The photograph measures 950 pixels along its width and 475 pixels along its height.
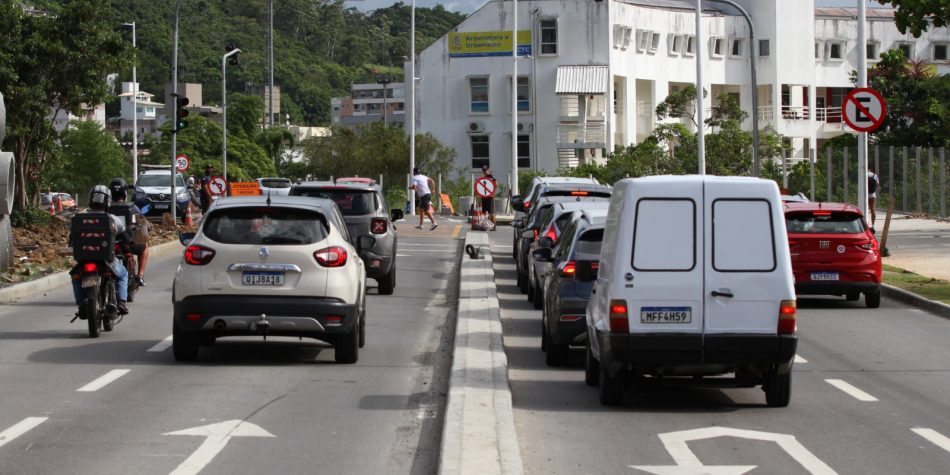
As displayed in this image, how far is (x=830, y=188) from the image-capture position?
5241cm

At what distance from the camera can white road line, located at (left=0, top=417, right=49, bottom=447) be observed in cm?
970

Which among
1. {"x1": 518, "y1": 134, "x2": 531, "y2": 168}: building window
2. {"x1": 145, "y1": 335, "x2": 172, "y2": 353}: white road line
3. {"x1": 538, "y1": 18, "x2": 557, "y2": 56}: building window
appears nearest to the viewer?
{"x1": 145, "y1": 335, "x2": 172, "y2": 353}: white road line

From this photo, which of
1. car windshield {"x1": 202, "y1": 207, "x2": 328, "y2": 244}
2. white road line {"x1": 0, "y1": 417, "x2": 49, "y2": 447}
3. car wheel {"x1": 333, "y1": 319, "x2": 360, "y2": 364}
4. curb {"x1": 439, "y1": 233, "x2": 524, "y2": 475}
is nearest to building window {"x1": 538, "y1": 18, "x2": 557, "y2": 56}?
curb {"x1": 439, "y1": 233, "x2": 524, "y2": 475}

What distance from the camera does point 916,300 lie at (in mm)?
20844

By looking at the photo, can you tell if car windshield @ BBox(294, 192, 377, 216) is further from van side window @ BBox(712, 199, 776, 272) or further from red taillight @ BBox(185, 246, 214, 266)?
van side window @ BBox(712, 199, 776, 272)

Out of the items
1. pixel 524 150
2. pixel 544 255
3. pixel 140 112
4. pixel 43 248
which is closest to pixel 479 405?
pixel 544 255

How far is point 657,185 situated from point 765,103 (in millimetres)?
77716

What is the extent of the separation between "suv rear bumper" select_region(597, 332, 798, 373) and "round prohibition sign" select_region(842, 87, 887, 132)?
1470 centimetres

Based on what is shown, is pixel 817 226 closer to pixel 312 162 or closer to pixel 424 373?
pixel 424 373

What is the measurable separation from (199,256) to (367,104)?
169 metres

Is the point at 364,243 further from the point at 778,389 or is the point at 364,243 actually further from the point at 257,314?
the point at 778,389

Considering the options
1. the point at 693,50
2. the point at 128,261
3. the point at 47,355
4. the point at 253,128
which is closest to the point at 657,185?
the point at 47,355

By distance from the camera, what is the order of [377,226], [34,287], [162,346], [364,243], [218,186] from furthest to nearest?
[218,186] → [377,226] → [34,287] → [364,243] → [162,346]

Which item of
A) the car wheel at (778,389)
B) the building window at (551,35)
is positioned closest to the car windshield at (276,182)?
the building window at (551,35)
